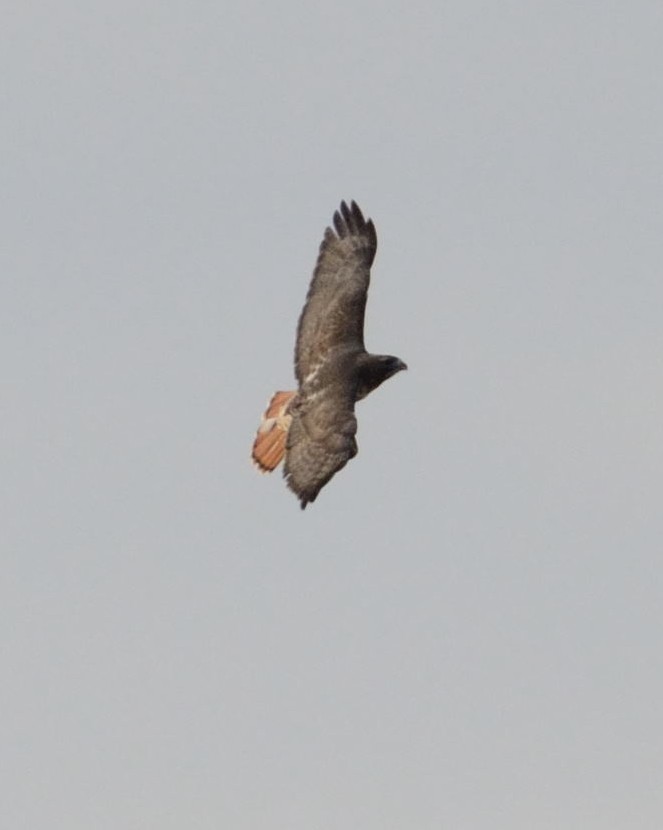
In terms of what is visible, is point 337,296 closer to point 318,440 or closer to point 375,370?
point 375,370

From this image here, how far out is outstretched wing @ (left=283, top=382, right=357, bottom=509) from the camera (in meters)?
37.5

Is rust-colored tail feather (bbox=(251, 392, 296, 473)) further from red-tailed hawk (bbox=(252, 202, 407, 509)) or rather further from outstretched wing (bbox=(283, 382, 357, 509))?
outstretched wing (bbox=(283, 382, 357, 509))

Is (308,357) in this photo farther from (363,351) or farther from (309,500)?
(309,500)

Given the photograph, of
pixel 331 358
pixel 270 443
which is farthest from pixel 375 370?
pixel 270 443

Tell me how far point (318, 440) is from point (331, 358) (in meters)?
2.51

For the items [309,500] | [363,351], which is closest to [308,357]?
[363,351]

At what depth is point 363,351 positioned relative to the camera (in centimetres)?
4078

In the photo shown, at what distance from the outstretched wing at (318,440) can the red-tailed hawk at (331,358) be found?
2 cm

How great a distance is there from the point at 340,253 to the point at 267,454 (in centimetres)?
355

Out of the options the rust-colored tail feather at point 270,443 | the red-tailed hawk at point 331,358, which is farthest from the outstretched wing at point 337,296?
the rust-colored tail feather at point 270,443

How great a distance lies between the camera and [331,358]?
132 feet

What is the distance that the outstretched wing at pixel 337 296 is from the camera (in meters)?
40.6

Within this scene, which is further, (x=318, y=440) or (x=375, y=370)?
(x=375, y=370)

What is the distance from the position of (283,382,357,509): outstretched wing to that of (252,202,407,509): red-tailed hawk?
15 millimetres
